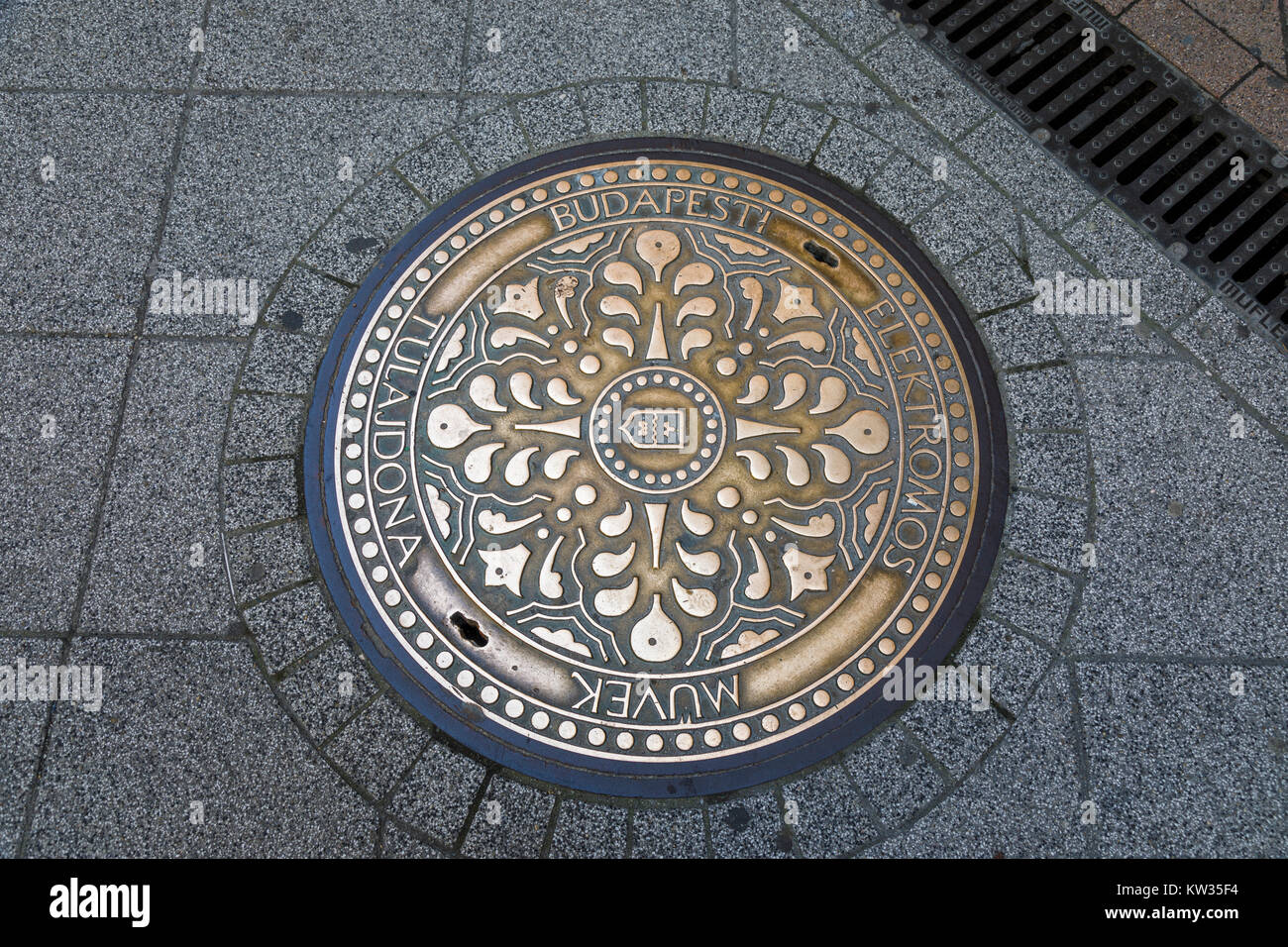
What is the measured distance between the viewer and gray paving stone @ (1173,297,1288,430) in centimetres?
340

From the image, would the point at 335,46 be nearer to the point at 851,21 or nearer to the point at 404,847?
the point at 851,21

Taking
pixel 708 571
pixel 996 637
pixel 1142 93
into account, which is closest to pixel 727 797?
pixel 708 571

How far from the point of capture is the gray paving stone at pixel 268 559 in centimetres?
316

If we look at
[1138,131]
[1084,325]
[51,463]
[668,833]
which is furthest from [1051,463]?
[51,463]

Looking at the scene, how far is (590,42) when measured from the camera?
392 cm

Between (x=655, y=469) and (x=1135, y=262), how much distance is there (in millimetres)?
2121

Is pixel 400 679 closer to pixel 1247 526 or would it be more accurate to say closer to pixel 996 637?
pixel 996 637

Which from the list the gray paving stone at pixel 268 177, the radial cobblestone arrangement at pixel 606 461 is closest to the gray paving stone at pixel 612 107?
the radial cobblestone arrangement at pixel 606 461

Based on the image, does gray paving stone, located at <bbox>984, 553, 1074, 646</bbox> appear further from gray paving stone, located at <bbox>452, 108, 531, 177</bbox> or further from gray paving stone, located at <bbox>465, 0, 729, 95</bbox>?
gray paving stone, located at <bbox>452, 108, 531, 177</bbox>

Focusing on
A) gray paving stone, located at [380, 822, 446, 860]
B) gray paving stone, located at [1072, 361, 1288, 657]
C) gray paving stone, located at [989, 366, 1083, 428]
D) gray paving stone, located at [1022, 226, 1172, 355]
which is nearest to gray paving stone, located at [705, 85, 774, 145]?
gray paving stone, located at [1022, 226, 1172, 355]

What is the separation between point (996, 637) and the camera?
10.1ft

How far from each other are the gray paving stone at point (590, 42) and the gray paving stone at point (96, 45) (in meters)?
1.31
